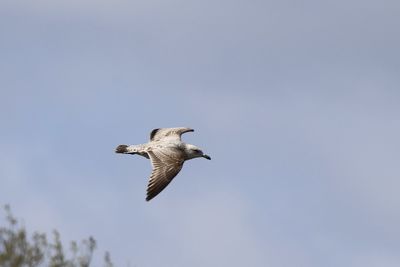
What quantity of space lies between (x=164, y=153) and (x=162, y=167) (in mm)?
1750

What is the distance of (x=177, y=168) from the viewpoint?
115 ft

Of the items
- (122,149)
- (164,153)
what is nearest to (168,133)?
(122,149)

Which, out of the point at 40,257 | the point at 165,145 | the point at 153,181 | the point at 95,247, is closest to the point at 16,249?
the point at 40,257

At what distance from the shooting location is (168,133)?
1617 inches

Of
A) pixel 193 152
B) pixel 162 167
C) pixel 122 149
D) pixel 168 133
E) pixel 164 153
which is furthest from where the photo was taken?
pixel 168 133

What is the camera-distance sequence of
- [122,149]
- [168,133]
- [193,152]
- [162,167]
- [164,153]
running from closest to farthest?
1. [162,167]
2. [164,153]
3. [193,152]
4. [122,149]
5. [168,133]

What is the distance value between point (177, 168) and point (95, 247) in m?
11.8

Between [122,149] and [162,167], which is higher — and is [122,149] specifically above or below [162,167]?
above

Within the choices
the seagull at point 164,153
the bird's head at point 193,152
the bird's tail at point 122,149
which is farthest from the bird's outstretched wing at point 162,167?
the bird's tail at point 122,149

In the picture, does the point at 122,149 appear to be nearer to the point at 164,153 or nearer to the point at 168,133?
the point at 168,133

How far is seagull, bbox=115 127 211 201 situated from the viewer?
1321 inches

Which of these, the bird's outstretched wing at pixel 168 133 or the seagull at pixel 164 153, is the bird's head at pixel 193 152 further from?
the bird's outstretched wing at pixel 168 133

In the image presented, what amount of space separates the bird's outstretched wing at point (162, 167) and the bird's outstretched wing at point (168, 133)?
11.2ft

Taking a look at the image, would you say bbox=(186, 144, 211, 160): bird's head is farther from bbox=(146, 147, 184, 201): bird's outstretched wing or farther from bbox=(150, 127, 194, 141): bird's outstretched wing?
bbox=(150, 127, 194, 141): bird's outstretched wing
